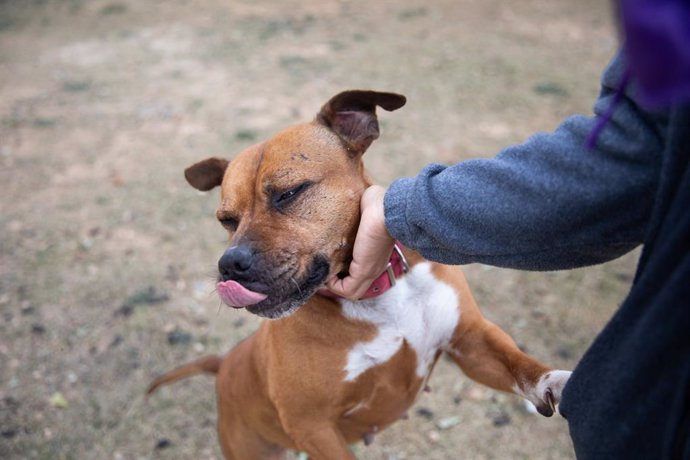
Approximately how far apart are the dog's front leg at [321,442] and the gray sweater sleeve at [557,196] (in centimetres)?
129

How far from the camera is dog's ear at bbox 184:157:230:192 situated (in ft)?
10.9

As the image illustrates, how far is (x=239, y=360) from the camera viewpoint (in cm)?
340

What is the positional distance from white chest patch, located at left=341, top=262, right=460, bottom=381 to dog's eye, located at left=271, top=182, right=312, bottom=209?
0.55 meters

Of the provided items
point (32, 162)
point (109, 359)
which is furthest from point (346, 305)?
point (32, 162)

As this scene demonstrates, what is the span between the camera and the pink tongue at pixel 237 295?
98.4 inches

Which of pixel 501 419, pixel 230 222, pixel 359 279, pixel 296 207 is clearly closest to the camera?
pixel 359 279

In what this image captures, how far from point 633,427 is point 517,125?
6.15 metres

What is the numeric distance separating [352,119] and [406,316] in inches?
39.0

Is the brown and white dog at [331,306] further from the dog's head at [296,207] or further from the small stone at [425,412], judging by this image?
the small stone at [425,412]

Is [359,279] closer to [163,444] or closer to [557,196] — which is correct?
[557,196]

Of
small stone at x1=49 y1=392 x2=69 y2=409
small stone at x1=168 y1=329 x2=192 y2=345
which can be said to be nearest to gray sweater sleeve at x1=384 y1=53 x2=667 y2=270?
small stone at x1=168 y1=329 x2=192 y2=345

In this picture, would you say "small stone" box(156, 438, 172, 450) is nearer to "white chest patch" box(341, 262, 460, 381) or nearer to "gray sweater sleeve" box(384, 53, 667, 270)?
"white chest patch" box(341, 262, 460, 381)

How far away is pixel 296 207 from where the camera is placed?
8.93 feet

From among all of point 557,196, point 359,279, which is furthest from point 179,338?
point 557,196
